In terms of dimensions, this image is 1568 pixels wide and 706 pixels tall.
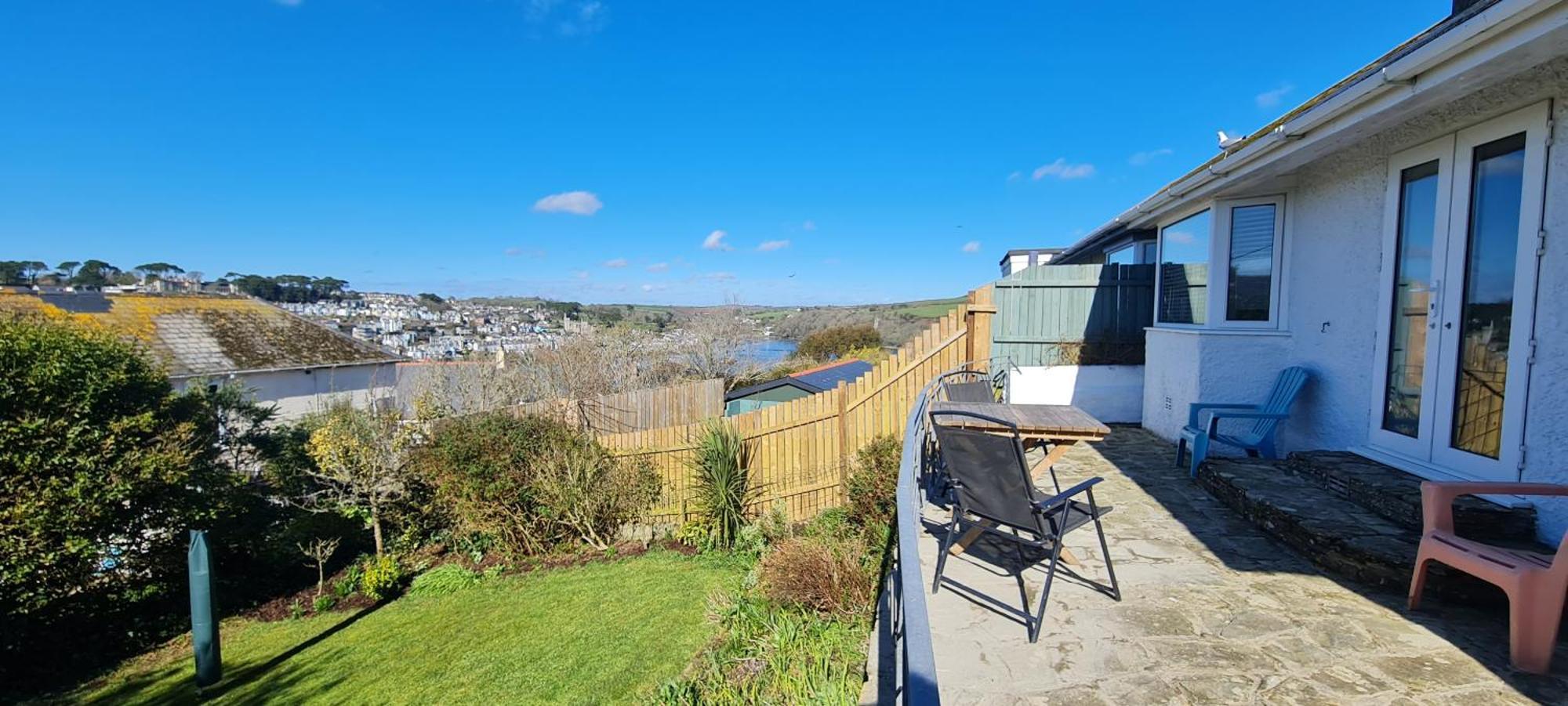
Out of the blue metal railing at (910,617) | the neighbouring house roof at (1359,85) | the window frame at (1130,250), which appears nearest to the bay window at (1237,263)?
the neighbouring house roof at (1359,85)

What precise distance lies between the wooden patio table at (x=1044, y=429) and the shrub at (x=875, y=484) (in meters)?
1.28

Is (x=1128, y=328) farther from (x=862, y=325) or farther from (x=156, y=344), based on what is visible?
(x=156, y=344)

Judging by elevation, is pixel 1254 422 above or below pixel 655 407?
above

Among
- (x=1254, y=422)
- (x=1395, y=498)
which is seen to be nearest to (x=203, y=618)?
(x=1395, y=498)

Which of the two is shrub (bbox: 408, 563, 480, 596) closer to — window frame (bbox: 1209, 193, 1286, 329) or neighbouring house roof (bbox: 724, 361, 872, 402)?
neighbouring house roof (bbox: 724, 361, 872, 402)

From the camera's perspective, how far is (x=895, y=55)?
37.7 ft

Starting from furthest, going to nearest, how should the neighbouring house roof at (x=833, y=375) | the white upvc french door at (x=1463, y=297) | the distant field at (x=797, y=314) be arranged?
the distant field at (x=797, y=314)
the neighbouring house roof at (x=833, y=375)
the white upvc french door at (x=1463, y=297)

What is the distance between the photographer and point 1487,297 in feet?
10.9

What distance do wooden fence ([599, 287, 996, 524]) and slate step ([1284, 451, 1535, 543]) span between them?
3.03 metres

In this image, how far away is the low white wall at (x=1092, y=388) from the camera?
8.15 metres

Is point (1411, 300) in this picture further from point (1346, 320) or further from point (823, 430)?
point (823, 430)

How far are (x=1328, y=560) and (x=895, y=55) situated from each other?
10807 millimetres

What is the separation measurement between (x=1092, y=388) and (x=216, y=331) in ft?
72.9

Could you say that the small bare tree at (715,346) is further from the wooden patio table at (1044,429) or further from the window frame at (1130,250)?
the wooden patio table at (1044,429)
